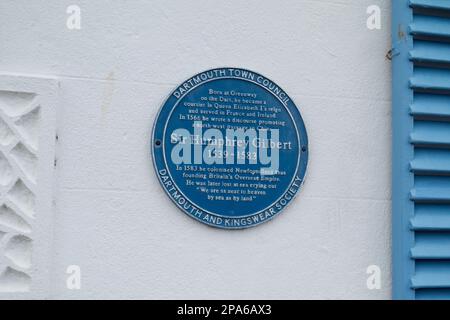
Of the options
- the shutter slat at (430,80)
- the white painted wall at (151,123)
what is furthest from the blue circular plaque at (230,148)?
the shutter slat at (430,80)

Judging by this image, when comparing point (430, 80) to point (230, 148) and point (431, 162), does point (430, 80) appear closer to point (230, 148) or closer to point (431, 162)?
point (431, 162)

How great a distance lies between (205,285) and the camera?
4.33 m

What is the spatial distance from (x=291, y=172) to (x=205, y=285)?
83 centimetres

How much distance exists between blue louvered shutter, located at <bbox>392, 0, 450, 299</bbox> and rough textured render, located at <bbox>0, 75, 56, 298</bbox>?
2051mm

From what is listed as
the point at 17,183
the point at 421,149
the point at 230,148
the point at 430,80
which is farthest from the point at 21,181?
the point at 430,80

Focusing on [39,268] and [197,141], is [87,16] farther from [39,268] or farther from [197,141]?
[39,268]

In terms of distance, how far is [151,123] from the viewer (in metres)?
4.36

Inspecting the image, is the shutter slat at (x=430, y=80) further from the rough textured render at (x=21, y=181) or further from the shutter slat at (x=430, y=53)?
the rough textured render at (x=21, y=181)

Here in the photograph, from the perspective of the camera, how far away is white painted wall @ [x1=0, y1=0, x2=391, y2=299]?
4.20 metres

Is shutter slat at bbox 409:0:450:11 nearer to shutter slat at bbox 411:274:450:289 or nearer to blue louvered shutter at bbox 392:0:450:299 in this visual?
blue louvered shutter at bbox 392:0:450:299

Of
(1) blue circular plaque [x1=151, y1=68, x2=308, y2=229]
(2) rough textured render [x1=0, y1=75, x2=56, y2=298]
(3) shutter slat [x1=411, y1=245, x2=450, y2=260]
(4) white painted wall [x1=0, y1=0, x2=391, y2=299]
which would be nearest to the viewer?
(2) rough textured render [x1=0, y1=75, x2=56, y2=298]

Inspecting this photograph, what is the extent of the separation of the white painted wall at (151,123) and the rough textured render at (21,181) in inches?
4.5

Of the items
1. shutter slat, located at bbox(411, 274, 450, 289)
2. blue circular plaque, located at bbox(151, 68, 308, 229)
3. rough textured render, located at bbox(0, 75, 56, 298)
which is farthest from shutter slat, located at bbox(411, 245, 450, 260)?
rough textured render, located at bbox(0, 75, 56, 298)

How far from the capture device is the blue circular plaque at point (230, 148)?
4.34 metres
